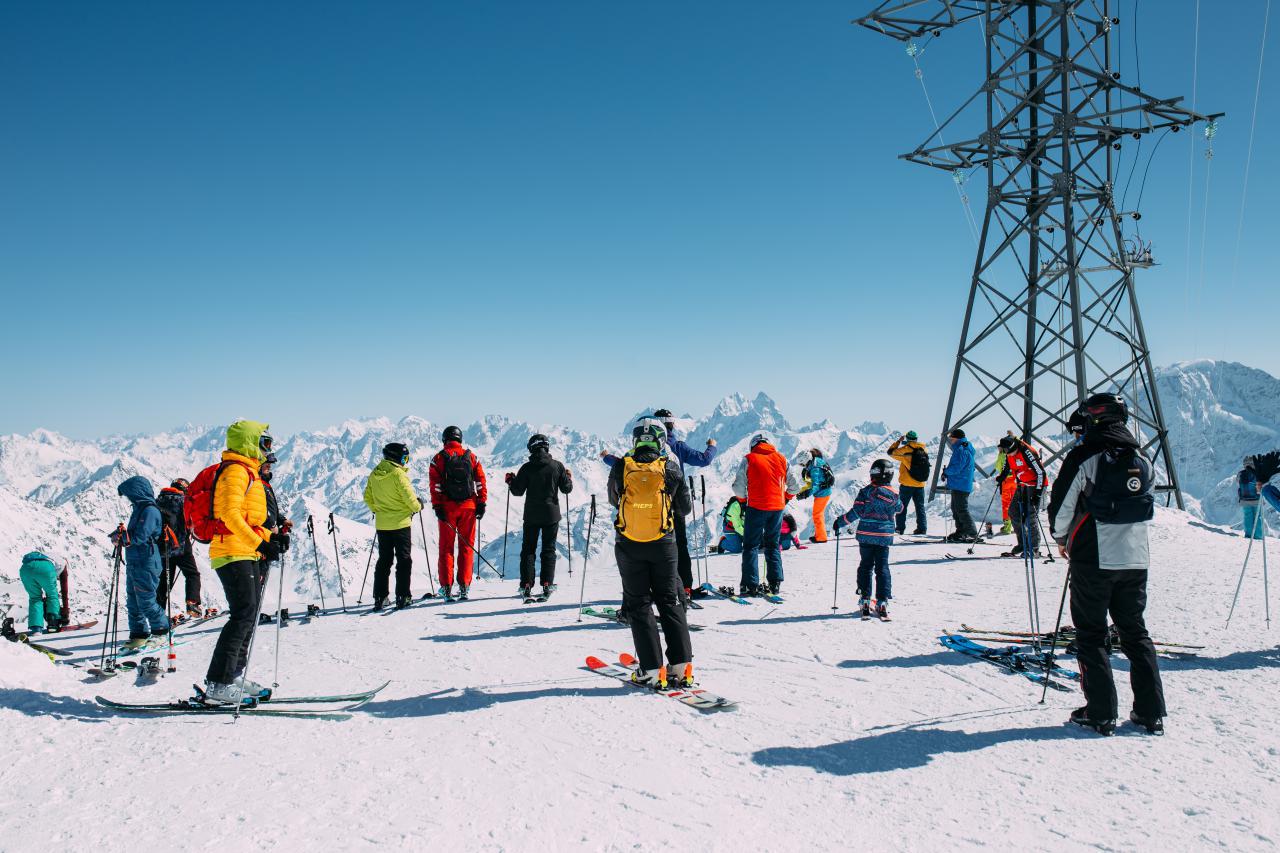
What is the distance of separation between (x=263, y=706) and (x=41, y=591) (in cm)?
868

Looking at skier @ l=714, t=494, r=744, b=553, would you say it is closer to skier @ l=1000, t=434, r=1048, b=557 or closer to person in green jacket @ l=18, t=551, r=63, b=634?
skier @ l=1000, t=434, r=1048, b=557

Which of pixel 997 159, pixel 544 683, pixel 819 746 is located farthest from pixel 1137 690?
pixel 997 159

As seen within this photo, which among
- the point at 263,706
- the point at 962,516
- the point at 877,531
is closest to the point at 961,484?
the point at 962,516

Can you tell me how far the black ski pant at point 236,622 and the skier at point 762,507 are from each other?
20.3ft

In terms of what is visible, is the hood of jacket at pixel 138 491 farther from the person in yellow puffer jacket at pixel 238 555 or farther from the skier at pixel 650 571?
the skier at pixel 650 571

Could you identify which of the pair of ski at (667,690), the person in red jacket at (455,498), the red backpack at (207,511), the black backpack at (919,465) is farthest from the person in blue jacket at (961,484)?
the red backpack at (207,511)

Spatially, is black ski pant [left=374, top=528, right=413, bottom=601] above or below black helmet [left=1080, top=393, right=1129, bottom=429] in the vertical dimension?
below

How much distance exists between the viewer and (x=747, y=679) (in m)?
6.22

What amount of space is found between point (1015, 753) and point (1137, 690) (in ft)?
3.74

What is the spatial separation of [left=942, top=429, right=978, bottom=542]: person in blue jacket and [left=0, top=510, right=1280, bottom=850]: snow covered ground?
270 inches

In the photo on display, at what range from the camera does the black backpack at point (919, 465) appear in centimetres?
1507

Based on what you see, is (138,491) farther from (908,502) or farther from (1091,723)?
(908,502)

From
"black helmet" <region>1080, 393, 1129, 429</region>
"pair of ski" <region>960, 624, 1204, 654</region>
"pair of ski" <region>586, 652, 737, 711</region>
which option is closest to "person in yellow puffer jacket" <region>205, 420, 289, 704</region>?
"pair of ski" <region>586, 652, 737, 711</region>

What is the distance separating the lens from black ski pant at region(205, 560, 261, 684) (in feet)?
17.7
